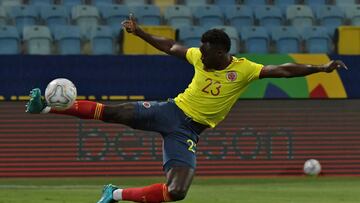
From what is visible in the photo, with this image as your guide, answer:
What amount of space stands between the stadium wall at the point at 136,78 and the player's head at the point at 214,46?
952 cm

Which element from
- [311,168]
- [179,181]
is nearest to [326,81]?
[311,168]

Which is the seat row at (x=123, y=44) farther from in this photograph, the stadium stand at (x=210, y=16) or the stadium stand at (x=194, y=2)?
the stadium stand at (x=194, y=2)

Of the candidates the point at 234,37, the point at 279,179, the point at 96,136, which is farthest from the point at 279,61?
the point at 96,136

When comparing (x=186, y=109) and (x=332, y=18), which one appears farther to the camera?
(x=332, y=18)

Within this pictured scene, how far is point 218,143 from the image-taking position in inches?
781

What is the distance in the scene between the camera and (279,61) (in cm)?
1961

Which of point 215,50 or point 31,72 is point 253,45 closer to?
point 31,72

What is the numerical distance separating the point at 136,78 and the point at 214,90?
9.56 m

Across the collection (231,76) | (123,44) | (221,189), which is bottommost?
(221,189)

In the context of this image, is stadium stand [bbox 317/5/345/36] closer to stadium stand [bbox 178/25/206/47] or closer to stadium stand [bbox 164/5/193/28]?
stadium stand [bbox 164/5/193/28]

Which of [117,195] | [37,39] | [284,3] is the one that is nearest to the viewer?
[117,195]

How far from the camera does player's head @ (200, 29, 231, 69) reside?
371 inches

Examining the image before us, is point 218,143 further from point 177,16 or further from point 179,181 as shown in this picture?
point 179,181

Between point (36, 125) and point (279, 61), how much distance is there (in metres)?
5.33
